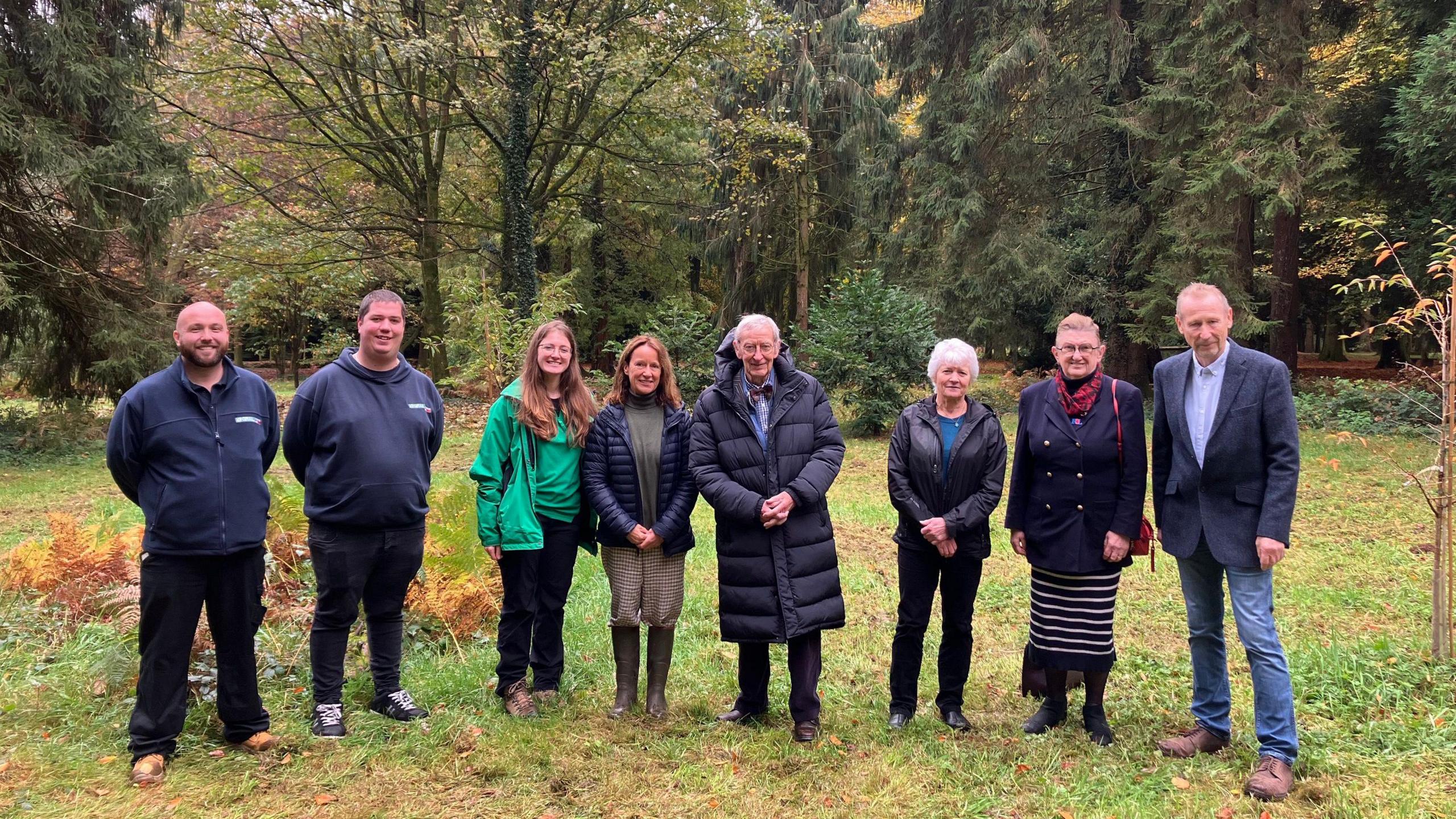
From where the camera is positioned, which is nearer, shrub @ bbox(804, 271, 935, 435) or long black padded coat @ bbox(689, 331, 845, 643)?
long black padded coat @ bbox(689, 331, 845, 643)

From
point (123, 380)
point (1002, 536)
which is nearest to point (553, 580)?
point (1002, 536)

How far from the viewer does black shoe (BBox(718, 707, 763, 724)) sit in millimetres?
3977

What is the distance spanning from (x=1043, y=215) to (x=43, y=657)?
17.6m

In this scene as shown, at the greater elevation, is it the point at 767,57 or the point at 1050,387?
the point at 767,57

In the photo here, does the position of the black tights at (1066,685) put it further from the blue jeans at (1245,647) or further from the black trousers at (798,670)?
the black trousers at (798,670)

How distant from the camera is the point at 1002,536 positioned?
26.2ft

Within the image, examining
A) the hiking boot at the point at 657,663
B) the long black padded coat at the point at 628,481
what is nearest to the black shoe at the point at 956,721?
the hiking boot at the point at 657,663

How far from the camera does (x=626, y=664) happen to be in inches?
162

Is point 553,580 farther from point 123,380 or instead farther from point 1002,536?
point 123,380

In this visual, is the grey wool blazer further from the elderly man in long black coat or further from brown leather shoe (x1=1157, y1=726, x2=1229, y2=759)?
the elderly man in long black coat

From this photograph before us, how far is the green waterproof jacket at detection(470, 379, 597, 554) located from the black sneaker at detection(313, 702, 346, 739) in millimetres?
988

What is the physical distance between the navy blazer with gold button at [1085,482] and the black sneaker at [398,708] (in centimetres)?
295

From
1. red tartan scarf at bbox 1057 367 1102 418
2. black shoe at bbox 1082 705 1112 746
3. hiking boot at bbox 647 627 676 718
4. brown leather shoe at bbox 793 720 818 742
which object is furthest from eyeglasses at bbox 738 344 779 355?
black shoe at bbox 1082 705 1112 746

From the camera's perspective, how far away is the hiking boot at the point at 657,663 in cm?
408
